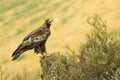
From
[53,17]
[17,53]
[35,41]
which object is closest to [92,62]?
[17,53]

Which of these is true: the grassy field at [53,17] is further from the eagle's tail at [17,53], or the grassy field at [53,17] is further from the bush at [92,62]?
the bush at [92,62]

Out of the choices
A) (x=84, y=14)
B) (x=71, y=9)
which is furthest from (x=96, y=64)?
(x=71, y=9)

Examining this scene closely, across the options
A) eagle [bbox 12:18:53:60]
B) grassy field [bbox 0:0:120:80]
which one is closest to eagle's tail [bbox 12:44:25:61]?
eagle [bbox 12:18:53:60]

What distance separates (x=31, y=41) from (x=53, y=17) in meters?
39.2

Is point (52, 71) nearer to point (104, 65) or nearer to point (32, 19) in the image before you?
point (104, 65)

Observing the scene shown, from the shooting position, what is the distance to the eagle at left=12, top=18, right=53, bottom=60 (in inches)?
540

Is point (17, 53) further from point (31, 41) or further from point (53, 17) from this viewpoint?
point (53, 17)

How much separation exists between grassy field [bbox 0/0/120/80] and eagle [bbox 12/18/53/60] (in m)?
29.7

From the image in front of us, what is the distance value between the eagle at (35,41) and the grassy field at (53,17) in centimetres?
2970

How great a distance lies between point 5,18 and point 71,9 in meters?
5.94

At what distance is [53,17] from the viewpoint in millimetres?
53000

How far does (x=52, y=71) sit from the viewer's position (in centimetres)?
1188

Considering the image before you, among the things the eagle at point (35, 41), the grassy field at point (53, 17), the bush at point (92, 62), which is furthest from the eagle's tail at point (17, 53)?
the grassy field at point (53, 17)

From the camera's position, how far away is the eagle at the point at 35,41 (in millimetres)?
13722
